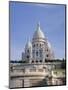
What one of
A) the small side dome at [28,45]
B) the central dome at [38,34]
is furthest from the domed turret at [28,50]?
the central dome at [38,34]

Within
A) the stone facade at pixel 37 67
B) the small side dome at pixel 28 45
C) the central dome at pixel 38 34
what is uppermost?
the central dome at pixel 38 34

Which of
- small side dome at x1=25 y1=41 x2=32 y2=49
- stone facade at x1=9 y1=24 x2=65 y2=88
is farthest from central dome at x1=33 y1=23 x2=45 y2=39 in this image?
small side dome at x1=25 y1=41 x2=32 y2=49

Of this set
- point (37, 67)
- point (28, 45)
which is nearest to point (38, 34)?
point (28, 45)

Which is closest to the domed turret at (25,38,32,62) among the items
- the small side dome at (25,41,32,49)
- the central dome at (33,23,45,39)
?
Answer: the small side dome at (25,41,32,49)

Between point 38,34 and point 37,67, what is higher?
point 38,34

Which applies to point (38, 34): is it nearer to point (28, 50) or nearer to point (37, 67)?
point (28, 50)

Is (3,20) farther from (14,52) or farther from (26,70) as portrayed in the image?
(26,70)

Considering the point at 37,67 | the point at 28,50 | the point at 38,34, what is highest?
the point at 38,34

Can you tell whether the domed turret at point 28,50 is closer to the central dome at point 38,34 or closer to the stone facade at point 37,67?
the stone facade at point 37,67

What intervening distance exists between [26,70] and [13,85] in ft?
0.87

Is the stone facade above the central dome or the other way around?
the other way around

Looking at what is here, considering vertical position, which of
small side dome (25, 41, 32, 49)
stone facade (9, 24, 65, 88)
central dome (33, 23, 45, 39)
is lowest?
stone facade (9, 24, 65, 88)

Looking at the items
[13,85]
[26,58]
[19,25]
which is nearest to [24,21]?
[19,25]

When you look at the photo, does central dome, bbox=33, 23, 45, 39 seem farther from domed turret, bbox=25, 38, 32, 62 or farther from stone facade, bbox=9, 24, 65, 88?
domed turret, bbox=25, 38, 32, 62
